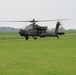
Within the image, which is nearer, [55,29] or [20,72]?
[20,72]

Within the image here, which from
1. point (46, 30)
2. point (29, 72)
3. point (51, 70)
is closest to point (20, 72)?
point (29, 72)

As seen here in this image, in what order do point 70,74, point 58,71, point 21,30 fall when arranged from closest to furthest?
point 70,74 < point 58,71 < point 21,30

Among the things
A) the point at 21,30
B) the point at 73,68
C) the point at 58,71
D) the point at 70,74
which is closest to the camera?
the point at 70,74

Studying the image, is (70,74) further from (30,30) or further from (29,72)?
(30,30)

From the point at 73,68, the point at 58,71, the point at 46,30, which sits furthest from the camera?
the point at 46,30

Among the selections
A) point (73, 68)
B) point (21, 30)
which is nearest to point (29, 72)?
point (73, 68)

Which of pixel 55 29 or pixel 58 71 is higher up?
pixel 58 71

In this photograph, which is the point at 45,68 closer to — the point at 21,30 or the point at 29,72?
the point at 29,72

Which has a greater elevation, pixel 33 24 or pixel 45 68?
pixel 45 68

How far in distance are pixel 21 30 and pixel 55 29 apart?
29.5ft

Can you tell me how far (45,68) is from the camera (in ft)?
41.8

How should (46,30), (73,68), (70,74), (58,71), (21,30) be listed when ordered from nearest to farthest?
(70,74) → (58,71) → (73,68) → (21,30) → (46,30)

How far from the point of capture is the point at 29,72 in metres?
11.6

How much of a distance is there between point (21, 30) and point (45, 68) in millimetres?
37730
